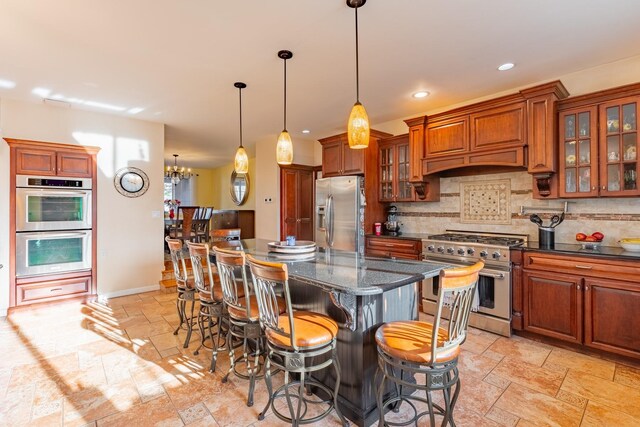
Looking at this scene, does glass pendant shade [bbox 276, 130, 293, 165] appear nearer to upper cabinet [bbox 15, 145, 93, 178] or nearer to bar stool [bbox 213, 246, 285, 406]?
bar stool [bbox 213, 246, 285, 406]

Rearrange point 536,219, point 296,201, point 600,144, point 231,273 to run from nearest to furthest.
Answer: point 231,273 → point 600,144 → point 536,219 → point 296,201

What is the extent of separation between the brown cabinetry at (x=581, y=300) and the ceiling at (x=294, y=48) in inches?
73.7

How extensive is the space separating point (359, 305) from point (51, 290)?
14.6 ft

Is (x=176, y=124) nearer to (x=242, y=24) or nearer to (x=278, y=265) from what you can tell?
(x=242, y=24)

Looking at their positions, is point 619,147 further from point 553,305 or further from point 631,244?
point 553,305

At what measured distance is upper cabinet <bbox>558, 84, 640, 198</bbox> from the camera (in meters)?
2.76

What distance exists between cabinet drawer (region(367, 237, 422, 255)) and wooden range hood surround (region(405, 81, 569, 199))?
0.73 m

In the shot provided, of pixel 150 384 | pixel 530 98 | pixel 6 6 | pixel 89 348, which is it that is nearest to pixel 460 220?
pixel 530 98

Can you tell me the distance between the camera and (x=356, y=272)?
6.26 feet

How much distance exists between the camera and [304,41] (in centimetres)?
266

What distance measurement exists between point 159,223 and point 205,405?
361 centimetres

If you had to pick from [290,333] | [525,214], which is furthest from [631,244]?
[290,333]

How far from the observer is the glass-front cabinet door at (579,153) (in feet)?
9.56

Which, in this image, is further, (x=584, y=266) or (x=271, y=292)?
(x=584, y=266)
